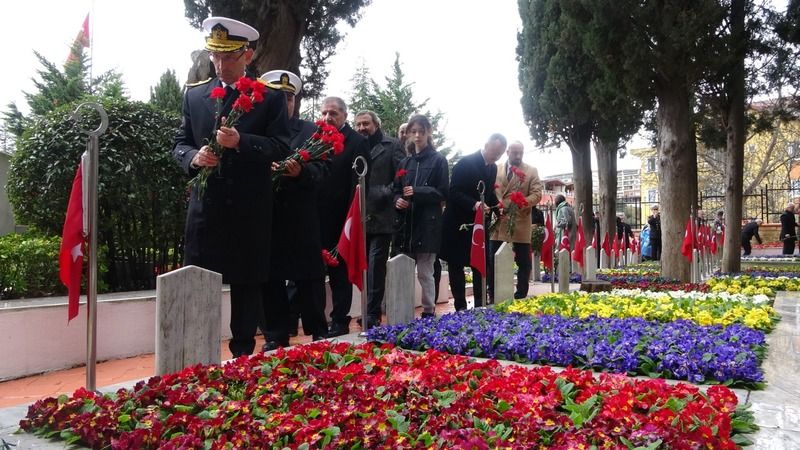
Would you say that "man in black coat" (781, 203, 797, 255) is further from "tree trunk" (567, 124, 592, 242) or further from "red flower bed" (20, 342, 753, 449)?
"red flower bed" (20, 342, 753, 449)

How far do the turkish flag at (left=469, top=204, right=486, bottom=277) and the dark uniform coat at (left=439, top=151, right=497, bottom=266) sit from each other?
350 mm

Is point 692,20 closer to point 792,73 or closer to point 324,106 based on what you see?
point 792,73

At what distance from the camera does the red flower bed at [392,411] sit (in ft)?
7.20

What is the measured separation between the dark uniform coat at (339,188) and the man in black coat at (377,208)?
0.80ft

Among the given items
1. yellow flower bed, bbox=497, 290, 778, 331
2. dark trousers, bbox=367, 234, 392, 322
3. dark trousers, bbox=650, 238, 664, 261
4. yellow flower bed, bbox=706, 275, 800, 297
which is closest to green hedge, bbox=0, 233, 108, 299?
dark trousers, bbox=367, 234, 392, 322

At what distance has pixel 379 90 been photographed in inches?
645

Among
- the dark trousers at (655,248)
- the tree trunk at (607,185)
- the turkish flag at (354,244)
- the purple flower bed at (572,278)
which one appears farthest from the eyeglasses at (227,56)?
the dark trousers at (655,248)

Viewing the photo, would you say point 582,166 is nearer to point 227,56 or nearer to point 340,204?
point 340,204

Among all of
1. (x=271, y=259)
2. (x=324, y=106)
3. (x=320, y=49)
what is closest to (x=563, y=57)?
(x=320, y=49)

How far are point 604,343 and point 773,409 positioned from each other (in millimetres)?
1172

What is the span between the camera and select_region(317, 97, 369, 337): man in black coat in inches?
201

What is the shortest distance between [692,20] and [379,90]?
8.25 m

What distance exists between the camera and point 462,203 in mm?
6559

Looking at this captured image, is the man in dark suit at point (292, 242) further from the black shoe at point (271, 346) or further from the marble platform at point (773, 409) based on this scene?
the marble platform at point (773, 409)
